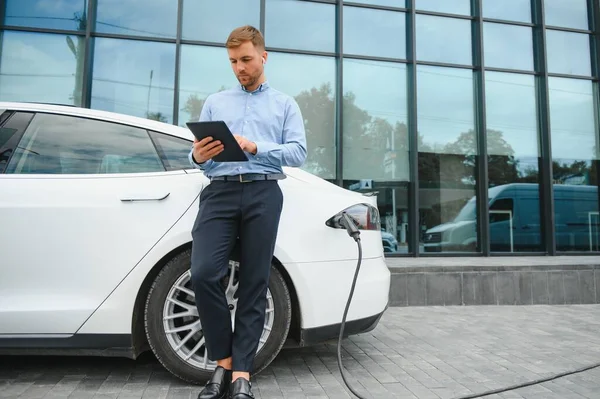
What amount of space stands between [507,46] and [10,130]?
27.5ft

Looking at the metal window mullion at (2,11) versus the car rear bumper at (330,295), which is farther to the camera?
the metal window mullion at (2,11)

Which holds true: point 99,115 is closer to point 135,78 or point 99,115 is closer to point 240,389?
point 240,389

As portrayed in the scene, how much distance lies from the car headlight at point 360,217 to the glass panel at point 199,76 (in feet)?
16.7

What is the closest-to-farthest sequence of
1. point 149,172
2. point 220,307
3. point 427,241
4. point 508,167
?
point 220,307
point 149,172
point 427,241
point 508,167

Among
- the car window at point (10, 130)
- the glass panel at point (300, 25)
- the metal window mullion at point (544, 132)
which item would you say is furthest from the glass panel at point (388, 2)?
the car window at point (10, 130)

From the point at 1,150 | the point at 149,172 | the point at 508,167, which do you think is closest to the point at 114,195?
the point at 149,172

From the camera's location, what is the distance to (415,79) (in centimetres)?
780

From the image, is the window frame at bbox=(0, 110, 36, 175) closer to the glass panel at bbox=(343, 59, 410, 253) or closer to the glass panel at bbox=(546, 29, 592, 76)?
the glass panel at bbox=(343, 59, 410, 253)

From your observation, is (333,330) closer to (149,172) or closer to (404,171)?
(149,172)

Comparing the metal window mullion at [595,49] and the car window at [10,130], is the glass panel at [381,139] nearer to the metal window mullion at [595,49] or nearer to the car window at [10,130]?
the metal window mullion at [595,49]

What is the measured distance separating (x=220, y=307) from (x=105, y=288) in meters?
0.67

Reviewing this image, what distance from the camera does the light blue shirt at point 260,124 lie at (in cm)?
208

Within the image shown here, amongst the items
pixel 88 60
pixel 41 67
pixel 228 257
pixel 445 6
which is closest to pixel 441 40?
pixel 445 6

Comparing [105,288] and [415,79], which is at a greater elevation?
[415,79]
